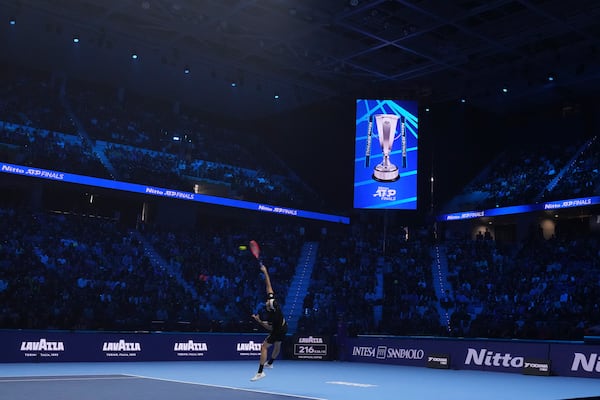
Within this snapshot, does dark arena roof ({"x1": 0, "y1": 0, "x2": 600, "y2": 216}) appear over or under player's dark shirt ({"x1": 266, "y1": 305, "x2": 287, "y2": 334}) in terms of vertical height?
over

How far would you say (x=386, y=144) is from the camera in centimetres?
3547

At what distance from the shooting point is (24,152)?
32844 millimetres

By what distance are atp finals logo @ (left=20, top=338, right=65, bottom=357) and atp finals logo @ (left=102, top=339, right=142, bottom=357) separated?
1.46 meters

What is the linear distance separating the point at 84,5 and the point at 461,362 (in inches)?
970

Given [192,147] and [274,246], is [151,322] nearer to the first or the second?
[274,246]

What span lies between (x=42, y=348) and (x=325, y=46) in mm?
21612

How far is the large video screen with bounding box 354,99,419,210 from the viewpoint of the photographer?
34781 mm

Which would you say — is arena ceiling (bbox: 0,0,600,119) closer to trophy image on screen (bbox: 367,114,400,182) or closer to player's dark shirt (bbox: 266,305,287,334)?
trophy image on screen (bbox: 367,114,400,182)

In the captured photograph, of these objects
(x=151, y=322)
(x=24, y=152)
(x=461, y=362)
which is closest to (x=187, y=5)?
(x=24, y=152)

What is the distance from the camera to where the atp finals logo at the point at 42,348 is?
19.4 metres

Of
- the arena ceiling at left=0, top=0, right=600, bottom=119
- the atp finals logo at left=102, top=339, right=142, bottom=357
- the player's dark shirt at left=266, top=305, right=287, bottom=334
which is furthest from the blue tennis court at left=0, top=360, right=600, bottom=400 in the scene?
the arena ceiling at left=0, top=0, right=600, bottom=119

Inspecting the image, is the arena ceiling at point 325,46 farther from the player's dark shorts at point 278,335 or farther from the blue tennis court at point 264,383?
the player's dark shorts at point 278,335

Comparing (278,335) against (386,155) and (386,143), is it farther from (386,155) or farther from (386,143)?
(386,143)

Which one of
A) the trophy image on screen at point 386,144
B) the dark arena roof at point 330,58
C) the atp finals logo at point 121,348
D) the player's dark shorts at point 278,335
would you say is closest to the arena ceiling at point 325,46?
the dark arena roof at point 330,58
